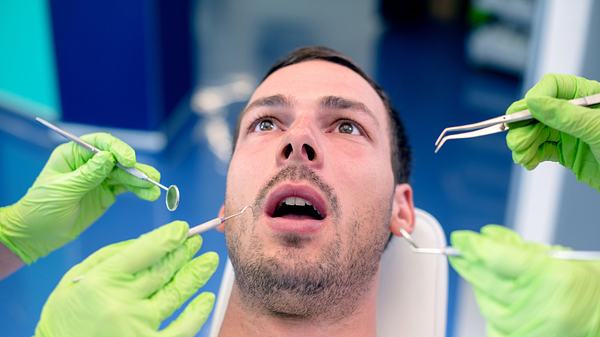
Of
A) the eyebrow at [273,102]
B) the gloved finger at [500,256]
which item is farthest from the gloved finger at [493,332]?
the eyebrow at [273,102]

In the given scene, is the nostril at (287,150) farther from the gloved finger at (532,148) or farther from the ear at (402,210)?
the gloved finger at (532,148)

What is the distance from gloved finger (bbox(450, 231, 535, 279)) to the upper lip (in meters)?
0.44

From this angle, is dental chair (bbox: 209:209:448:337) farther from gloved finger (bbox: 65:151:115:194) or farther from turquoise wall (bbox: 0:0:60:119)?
turquoise wall (bbox: 0:0:60:119)

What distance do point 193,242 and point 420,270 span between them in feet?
2.85

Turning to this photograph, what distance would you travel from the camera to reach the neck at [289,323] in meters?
1.65

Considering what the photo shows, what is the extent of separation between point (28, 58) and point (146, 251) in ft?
11.2

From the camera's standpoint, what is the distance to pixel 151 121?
4141 mm

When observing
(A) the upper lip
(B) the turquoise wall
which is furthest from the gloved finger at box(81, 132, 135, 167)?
(B) the turquoise wall

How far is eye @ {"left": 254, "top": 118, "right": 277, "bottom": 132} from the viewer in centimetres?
188

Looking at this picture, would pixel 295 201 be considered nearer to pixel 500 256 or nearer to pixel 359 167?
pixel 359 167

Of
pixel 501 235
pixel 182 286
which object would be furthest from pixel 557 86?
pixel 182 286

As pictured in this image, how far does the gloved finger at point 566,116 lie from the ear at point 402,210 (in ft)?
1.84

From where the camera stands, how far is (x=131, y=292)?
140cm

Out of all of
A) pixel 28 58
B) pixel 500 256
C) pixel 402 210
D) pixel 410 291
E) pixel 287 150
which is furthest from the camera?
pixel 28 58
